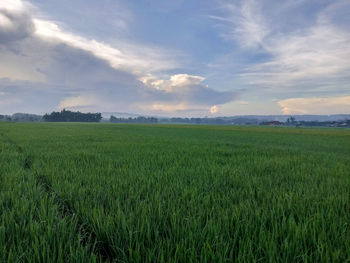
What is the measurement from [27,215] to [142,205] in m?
1.16

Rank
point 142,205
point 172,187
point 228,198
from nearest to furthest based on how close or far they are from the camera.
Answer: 1. point 142,205
2. point 228,198
3. point 172,187

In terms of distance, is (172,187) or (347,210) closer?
(347,210)

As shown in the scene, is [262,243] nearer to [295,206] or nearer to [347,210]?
[295,206]

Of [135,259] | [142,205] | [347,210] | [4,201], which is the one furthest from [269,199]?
[4,201]

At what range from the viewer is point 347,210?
208cm

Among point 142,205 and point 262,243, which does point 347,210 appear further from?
point 142,205

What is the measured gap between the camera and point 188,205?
2.04 metres

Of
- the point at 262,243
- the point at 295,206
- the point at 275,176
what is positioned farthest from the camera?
the point at 275,176

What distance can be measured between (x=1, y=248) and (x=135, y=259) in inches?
39.7

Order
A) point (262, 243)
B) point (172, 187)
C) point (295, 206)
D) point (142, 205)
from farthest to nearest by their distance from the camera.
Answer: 1. point (172, 187)
2. point (295, 206)
3. point (142, 205)
4. point (262, 243)

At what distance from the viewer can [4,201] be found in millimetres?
2162

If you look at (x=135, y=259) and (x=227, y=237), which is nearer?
(x=135, y=259)

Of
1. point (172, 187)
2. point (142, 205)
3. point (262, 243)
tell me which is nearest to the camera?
point (262, 243)

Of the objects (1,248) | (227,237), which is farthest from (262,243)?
(1,248)
